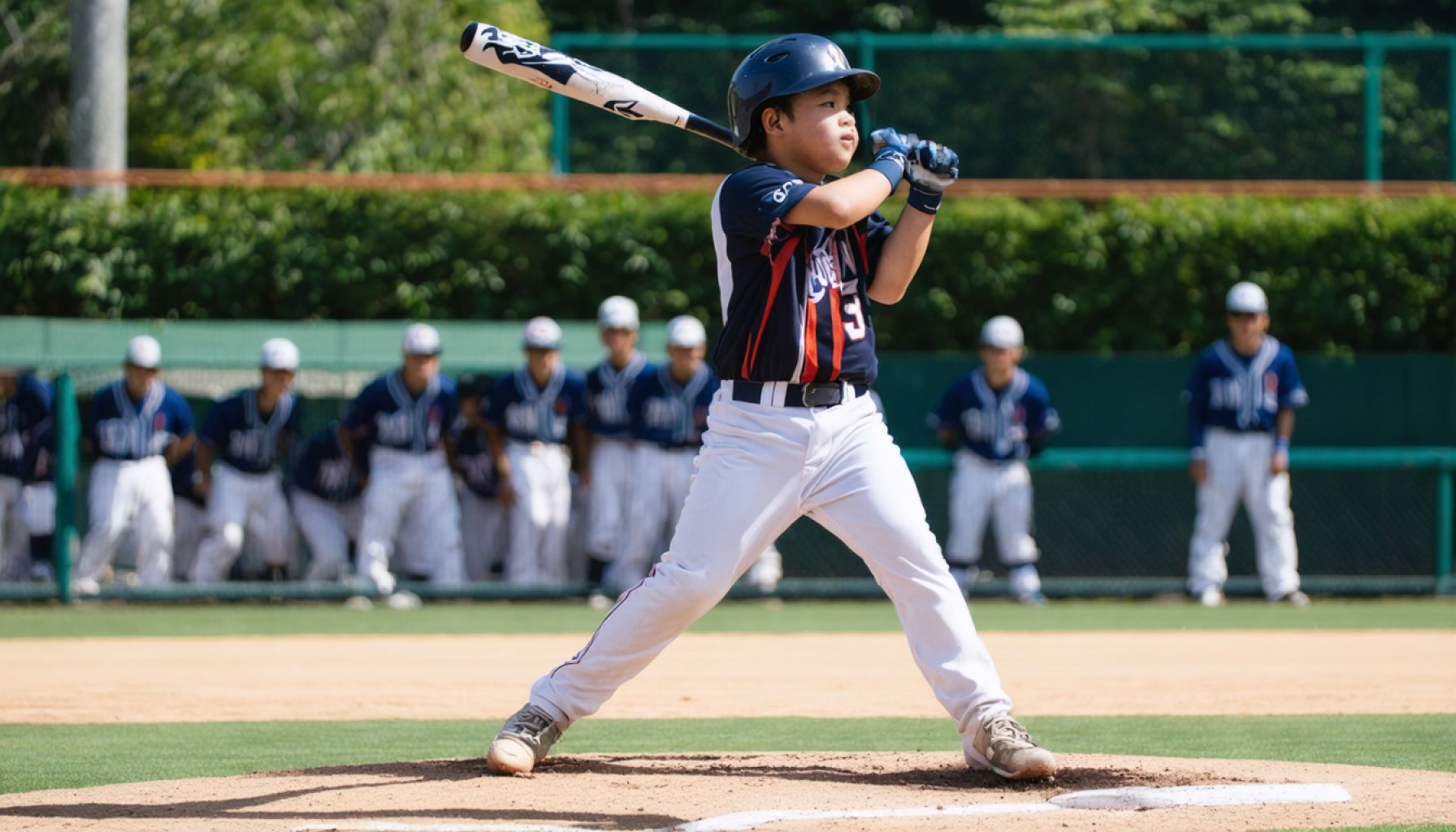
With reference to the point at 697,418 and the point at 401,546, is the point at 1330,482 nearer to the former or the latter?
the point at 697,418

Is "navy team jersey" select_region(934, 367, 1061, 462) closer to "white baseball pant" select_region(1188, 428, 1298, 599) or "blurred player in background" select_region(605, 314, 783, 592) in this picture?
"white baseball pant" select_region(1188, 428, 1298, 599)

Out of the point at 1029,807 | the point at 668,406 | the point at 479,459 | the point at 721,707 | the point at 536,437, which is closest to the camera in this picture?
the point at 1029,807

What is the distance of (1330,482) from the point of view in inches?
486

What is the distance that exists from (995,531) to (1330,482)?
2317 mm

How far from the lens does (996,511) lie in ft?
39.3

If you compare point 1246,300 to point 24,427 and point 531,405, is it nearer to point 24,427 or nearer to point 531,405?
point 531,405

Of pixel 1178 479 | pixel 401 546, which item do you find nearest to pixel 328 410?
pixel 401 546

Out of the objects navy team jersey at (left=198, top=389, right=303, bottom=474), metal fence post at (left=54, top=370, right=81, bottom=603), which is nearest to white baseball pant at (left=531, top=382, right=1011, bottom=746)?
navy team jersey at (left=198, top=389, right=303, bottom=474)

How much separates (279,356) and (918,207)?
7801 millimetres

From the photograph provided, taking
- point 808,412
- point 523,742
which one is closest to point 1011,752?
point 808,412

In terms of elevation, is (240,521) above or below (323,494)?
below

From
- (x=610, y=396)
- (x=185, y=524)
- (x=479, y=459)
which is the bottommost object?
(x=185, y=524)

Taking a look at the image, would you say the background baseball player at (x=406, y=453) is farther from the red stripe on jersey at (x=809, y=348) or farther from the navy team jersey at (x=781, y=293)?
the red stripe on jersey at (x=809, y=348)

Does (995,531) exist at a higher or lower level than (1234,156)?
lower
